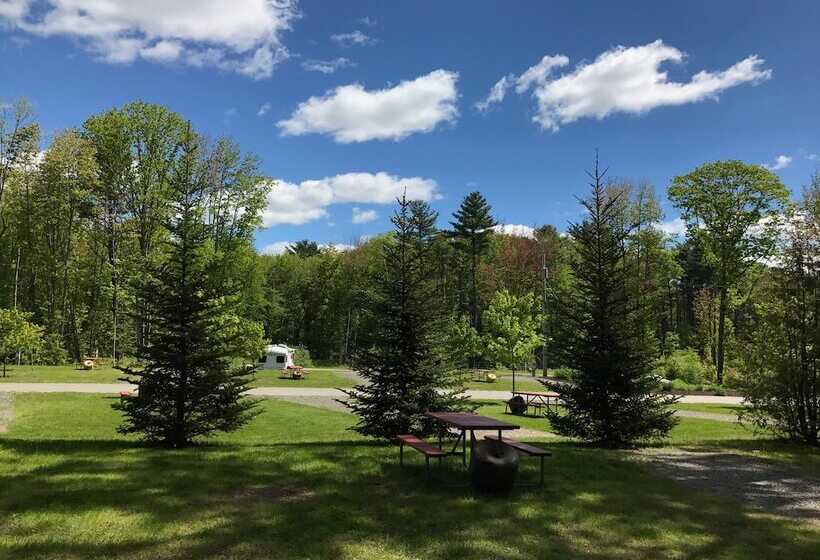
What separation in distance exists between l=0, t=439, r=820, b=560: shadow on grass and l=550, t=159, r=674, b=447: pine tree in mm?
2644

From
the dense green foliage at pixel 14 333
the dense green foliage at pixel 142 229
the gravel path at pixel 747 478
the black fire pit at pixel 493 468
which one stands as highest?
the dense green foliage at pixel 142 229

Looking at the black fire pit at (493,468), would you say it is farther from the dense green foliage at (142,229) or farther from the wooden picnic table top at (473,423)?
the dense green foliage at (142,229)

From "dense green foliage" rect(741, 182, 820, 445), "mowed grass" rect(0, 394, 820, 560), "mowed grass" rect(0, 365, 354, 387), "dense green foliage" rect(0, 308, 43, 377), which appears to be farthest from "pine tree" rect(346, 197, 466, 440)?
"dense green foliage" rect(0, 308, 43, 377)

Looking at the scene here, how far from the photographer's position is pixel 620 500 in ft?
25.0

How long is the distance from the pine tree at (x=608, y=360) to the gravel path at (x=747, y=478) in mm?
788

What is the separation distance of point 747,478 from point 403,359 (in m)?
6.17

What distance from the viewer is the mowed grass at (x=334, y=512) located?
5.50 metres

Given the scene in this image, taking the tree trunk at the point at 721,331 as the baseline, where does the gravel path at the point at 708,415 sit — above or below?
below

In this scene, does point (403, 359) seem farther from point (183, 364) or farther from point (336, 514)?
point (336, 514)

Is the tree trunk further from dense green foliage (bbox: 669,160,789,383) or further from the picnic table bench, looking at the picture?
the picnic table bench

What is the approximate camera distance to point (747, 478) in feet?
31.1

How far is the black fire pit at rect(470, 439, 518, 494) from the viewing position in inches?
293

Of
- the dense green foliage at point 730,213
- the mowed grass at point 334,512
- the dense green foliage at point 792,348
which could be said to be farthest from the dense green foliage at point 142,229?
the mowed grass at point 334,512

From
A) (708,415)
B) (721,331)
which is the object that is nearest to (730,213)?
(721,331)
